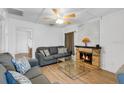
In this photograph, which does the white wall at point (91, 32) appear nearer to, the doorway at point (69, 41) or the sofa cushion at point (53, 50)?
the doorway at point (69, 41)

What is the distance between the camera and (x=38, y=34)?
5.83 metres

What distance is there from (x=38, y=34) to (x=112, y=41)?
13.2 ft

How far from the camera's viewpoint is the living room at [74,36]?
3150 mm

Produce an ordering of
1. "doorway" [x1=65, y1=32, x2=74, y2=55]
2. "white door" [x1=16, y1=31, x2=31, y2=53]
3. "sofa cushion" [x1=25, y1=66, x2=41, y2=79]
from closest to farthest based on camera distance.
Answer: "sofa cushion" [x1=25, y1=66, x2=41, y2=79]
"doorway" [x1=65, y1=32, x2=74, y2=55]
"white door" [x1=16, y1=31, x2=31, y2=53]

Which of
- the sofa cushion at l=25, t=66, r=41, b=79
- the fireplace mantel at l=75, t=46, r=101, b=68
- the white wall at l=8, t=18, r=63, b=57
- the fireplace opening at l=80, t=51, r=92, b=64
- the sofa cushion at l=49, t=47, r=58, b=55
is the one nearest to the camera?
the sofa cushion at l=25, t=66, r=41, b=79

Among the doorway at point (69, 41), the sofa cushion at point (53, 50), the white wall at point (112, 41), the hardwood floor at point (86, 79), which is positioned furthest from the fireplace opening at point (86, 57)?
the sofa cushion at point (53, 50)

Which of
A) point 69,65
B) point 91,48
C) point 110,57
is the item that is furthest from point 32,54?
point 110,57

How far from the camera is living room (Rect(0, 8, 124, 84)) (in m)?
3.15

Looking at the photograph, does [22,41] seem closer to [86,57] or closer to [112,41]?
[86,57]

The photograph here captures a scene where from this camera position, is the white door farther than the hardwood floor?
Yes

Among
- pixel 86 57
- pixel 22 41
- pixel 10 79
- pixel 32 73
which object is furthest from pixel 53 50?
pixel 22 41

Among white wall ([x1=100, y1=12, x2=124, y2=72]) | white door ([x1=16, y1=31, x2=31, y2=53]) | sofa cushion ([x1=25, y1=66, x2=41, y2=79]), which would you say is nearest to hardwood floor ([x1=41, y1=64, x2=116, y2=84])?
white wall ([x1=100, y1=12, x2=124, y2=72])

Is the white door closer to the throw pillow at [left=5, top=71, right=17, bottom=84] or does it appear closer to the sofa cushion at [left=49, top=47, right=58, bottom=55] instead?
the sofa cushion at [left=49, top=47, right=58, bottom=55]
